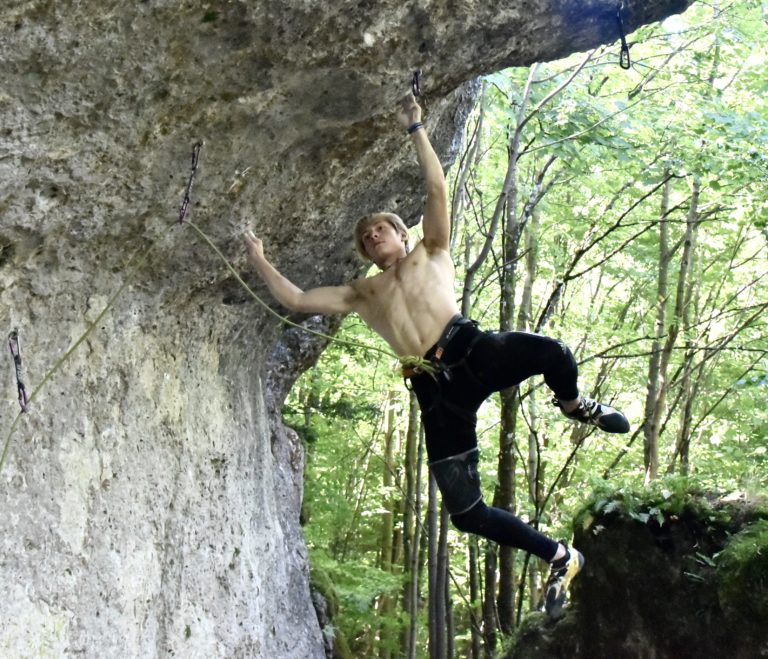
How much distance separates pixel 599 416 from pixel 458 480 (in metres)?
0.95

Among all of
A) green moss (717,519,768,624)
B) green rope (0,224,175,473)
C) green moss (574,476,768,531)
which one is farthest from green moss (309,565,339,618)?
green rope (0,224,175,473)

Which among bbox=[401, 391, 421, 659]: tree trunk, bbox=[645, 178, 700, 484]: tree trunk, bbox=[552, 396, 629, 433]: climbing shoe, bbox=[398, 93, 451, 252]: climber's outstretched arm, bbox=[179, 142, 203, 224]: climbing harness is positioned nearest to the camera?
bbox=[179, 142, 203, 224]: climbing harness

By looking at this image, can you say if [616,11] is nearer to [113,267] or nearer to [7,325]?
[113,267]

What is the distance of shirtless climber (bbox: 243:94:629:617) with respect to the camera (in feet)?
13.9

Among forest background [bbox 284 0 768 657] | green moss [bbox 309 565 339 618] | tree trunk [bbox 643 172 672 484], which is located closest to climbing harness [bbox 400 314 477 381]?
forest background [bbox 284 0 768 657]

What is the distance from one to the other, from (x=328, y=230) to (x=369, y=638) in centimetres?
1232

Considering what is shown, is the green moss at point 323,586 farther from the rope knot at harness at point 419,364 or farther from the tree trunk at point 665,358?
the rope knot at harness at point 419,364

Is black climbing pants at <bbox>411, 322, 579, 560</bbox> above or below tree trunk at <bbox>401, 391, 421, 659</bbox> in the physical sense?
below

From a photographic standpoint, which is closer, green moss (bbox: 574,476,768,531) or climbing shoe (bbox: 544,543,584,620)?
climbing shoe (bbox: 544,543,584,620)

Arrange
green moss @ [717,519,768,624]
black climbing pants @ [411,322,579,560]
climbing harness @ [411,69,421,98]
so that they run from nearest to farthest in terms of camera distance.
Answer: climbing harness @ [411,69,421,98] → black climbing pants @ [411,322,579,560] → green moss @ [717,519,768,624]

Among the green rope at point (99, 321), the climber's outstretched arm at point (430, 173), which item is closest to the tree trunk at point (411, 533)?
the green rope at point (99, 321)

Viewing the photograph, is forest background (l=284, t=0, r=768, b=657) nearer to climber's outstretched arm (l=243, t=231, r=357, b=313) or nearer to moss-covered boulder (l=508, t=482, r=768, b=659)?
moss-covered boulder (l=508, t=482, r=768, b=659)

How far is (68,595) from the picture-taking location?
134 inches

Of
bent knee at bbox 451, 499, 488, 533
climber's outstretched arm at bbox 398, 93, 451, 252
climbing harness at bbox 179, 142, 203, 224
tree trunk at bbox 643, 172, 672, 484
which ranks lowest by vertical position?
bent knee at bbox 451, 499, 488, 533
